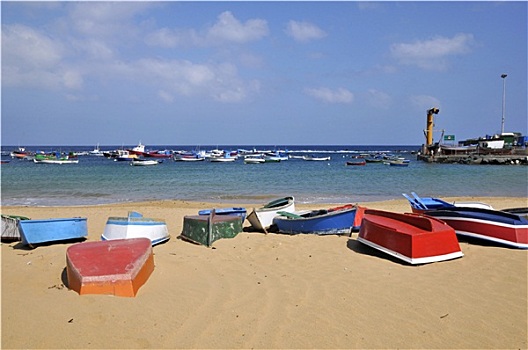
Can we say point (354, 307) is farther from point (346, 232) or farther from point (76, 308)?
point (346, 232)

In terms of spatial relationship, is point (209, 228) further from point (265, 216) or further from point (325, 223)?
point (325, 223)

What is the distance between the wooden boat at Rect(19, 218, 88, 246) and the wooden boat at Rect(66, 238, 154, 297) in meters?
3.40

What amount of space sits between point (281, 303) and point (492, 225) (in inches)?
227

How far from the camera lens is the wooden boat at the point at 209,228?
9602 millimetres

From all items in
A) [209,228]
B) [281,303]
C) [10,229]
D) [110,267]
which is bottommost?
[281,303]

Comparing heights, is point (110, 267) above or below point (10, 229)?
above

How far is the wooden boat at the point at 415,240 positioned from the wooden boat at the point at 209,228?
10.8 ft

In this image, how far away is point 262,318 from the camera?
534 cm

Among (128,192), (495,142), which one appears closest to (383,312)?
(128,192)

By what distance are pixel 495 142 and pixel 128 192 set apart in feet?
179

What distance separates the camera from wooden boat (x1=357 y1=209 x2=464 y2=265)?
7.58 m

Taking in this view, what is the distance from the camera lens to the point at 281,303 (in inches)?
230

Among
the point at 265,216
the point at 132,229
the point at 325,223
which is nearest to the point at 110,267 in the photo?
the point at 132,229

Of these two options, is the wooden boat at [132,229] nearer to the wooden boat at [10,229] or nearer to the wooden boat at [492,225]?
the wooden boat at [10,229]
